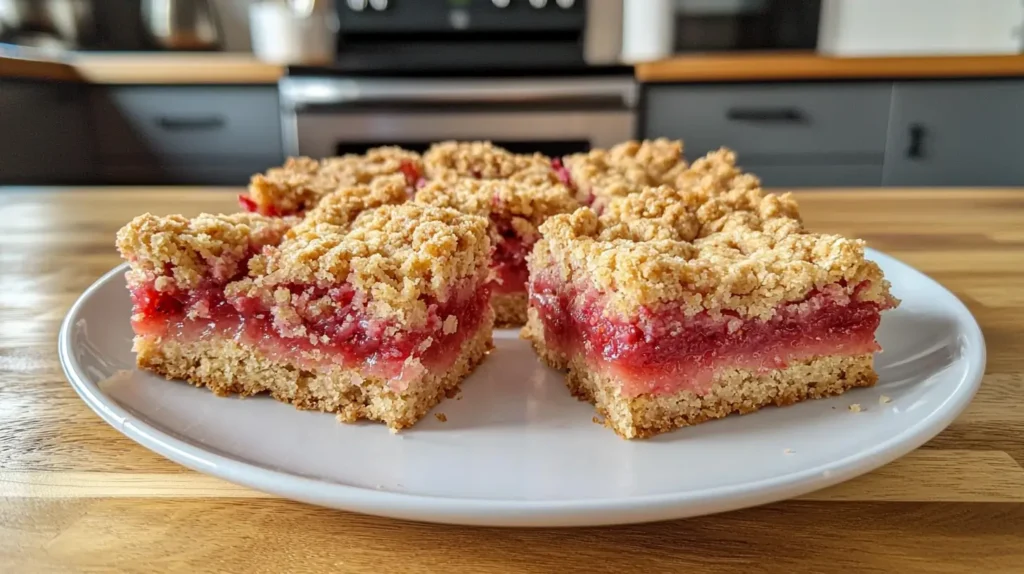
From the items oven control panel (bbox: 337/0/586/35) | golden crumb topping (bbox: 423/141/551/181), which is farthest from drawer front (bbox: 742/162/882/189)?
golden crumb topping (bbox: 423/141/551/181)

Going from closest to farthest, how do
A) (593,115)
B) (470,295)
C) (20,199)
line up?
(470,295) → (20,199) → (593,115)

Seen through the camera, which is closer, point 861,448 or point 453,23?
point 861,448

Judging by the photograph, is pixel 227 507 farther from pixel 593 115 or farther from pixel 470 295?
pixel 593 115

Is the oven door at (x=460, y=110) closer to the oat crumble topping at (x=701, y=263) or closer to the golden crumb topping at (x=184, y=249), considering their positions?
the oat crumble topping at (x=701, y=263)

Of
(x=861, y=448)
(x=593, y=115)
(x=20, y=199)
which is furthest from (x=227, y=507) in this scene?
(x=593, y=115)

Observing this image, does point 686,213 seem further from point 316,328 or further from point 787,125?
point 787,125

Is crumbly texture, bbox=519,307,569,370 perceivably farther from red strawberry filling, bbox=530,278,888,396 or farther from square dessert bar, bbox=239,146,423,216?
square dessert bar, bbox=239,146,423,216

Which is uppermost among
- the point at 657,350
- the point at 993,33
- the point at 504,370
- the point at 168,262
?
the point at 993,33
